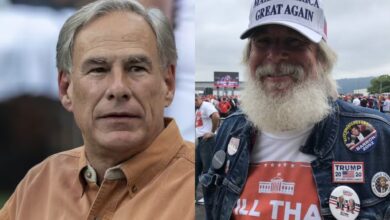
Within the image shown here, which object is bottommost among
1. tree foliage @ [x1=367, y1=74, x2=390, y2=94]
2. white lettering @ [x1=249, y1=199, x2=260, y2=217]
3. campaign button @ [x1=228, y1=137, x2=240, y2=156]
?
white lettering @ [x1=249, y1=199, x2=260, y2=217]

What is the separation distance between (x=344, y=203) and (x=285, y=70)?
1.08 feet

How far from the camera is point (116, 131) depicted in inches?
37.2

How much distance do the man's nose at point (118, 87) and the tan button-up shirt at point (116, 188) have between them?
16 cm

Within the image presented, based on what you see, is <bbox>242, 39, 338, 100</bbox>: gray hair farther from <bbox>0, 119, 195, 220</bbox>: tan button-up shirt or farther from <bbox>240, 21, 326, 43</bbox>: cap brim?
<bbox>0, 119, 195, 220</bbox>: tan button-up shirt

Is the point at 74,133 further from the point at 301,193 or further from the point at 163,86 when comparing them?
the point at 301,193

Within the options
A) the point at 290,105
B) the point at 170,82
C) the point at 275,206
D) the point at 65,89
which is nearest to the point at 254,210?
the point at 275,206

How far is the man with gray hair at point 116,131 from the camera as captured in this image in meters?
0.93

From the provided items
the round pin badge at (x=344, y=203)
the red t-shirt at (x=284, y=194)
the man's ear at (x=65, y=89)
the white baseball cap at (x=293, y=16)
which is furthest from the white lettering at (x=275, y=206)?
the man's ear at (x=65, y=89)

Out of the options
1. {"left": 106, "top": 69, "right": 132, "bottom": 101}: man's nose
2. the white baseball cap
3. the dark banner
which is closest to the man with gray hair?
{"left": 106, "top": 69, "right": 132, "bottom": 101}: man's nose

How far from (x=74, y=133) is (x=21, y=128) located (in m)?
0.14

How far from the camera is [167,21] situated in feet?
3.27

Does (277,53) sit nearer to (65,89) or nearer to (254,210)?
(254,210)

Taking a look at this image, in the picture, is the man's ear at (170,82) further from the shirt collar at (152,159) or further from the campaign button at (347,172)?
the campaign button at (347,172)

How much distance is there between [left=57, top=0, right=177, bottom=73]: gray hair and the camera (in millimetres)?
923
